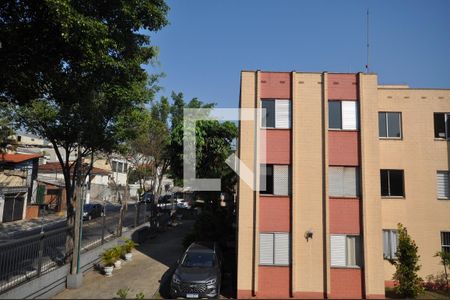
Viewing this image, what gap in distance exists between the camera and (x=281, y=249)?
1606cm

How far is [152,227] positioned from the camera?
30.3 metres

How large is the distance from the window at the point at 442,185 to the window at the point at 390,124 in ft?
8.62

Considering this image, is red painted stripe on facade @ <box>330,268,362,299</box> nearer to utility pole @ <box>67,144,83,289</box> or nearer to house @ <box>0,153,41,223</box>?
utility pole @ <box>67,144,83,289</box>

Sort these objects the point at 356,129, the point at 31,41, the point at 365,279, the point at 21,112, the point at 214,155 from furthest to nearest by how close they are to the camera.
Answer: the point at 214,155 → the point at 21,112 → the point at 356,129 → the point at 365,279 → the point at 31,41

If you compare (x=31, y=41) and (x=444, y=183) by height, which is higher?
(x=31, y=41)

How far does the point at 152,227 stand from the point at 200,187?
18.8ft

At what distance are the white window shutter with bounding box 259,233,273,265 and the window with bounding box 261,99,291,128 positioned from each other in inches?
184

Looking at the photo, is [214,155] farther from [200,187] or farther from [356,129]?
[356,129]

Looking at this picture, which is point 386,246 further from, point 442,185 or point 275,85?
point 275,85

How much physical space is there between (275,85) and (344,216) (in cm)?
627

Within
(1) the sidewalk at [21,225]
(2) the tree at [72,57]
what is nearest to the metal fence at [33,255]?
(2) the tree at [72,57]

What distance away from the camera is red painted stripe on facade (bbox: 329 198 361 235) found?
1614 cm

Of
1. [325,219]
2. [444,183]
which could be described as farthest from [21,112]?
[444,183]

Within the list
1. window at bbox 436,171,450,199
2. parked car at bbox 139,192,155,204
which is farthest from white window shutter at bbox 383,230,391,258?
parked car at bbox 139,192,155,204
